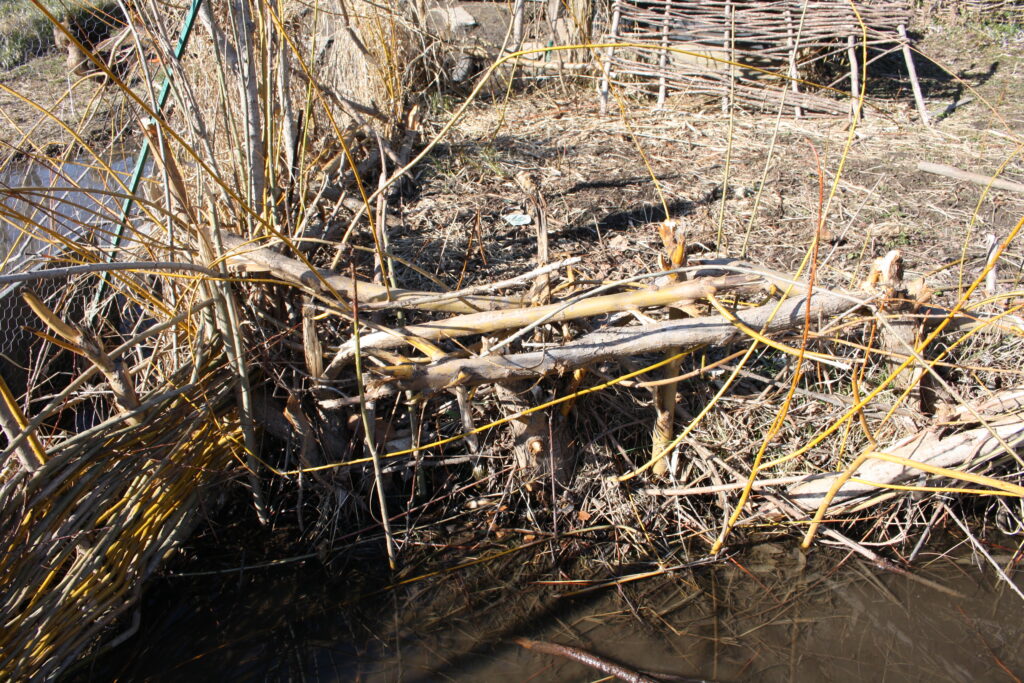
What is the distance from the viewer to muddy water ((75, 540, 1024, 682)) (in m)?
2.47

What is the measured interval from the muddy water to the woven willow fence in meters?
3.67

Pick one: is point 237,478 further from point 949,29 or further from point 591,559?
point 949,29

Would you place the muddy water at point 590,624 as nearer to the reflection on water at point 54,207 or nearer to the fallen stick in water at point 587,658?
the fallen stick in water at point 587,658

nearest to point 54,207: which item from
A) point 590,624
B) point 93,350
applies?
point 93,350

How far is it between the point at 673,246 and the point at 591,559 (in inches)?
50.4

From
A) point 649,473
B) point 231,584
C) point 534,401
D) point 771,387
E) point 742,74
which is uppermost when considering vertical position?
point 742,74

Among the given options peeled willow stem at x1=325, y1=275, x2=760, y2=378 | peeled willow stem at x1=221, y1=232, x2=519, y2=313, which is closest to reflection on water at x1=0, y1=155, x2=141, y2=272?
peeled willow stem at x1=221, y1=232, x2=519, y2=313

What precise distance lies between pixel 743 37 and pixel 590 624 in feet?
15.4

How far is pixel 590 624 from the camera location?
2629mm

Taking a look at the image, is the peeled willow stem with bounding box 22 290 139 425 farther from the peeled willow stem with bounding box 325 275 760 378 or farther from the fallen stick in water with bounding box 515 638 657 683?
the fallen stick in water with bounding box 515 638 657 683

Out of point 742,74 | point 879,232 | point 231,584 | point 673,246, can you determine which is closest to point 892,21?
point 742,74

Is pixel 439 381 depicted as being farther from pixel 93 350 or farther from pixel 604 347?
pixel 93 350

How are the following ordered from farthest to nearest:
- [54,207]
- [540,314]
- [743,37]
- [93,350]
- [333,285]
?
[743,37] → [54,207] → [333,285] → [540,314] → [93,350]

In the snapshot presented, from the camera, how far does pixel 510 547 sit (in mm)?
2951
